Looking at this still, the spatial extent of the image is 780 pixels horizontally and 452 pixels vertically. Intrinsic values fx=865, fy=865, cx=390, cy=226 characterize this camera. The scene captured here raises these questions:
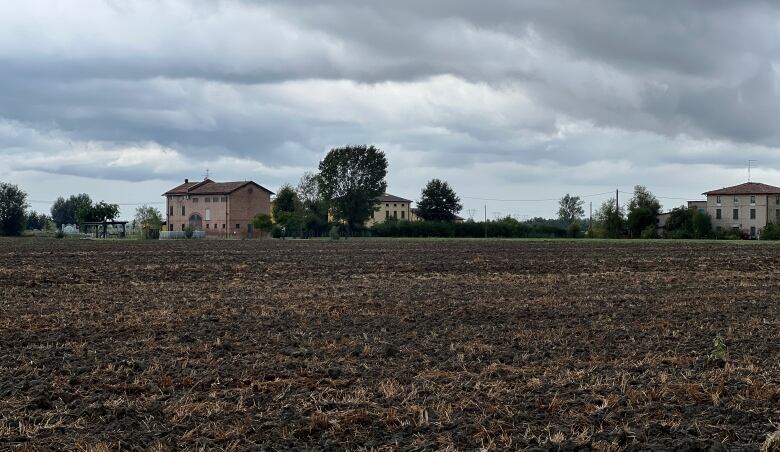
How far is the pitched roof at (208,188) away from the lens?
486ft

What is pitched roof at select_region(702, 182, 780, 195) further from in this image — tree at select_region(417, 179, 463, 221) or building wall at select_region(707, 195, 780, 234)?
tree at select_region(417, 179, 463, 221)

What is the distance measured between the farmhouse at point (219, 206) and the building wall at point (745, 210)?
78.2m

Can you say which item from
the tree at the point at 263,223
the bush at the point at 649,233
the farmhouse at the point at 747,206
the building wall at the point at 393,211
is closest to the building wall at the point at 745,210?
the farmhouse at the point at 747,206

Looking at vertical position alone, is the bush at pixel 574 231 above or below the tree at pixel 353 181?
below

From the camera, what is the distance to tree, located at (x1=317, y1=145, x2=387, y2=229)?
14112cm

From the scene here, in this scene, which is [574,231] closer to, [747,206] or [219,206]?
[747,206]

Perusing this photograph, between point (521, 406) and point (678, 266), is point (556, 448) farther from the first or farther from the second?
point (678, 266)

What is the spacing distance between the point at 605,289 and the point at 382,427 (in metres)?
18.7

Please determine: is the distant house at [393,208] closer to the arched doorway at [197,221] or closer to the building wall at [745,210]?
the arched doorway at [197,221]

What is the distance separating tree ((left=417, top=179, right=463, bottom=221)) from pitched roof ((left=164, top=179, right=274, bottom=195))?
27963 mm

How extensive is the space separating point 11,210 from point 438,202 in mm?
70300

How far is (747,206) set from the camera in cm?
14600

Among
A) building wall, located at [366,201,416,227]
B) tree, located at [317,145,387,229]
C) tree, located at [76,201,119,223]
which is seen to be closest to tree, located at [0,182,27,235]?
tree, located at [76,201,119,223]

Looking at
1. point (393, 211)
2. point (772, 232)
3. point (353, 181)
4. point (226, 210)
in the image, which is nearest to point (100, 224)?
point (226, 210)
